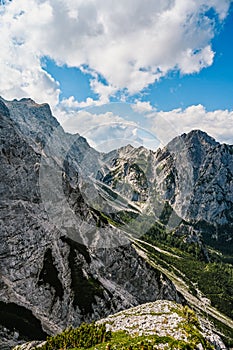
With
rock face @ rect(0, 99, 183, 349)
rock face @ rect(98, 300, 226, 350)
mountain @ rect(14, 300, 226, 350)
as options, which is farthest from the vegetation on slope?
rock face @ rect(0, 99, 183, 349)

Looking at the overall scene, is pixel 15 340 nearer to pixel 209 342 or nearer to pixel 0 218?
pixel 0 218

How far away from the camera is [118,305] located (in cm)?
7456

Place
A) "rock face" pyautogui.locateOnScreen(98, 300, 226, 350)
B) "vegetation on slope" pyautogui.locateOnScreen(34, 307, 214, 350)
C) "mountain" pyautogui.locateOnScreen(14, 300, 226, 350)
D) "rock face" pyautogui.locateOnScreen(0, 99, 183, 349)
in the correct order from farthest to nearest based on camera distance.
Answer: "rock face" pyautogui.locateOnScreen(0, 99, 183, 349) < "rock face" pyautogui.locateOnScreen(98, 300, 226, 350) < "mountain" pyautogui.locateOnScreen(14, 300, 226, 350) < "vegetation on slope" pyautogui.locateOnScreen(34, 307, 214, 350)

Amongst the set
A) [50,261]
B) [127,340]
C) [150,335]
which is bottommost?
[50,261]

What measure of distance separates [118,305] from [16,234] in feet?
101

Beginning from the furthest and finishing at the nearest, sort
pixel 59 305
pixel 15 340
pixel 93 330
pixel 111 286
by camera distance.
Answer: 1. pixel 111 286
2. pixel 59 305
3. pixel 15 340
4. pixel 93 330

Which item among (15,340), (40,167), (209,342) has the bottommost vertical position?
(15,340)

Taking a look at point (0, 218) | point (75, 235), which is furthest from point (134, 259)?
point (0, 218)

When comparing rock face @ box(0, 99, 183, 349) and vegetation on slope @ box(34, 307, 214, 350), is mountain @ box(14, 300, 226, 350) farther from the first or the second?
rock face @ box(0, 99, 183, 349)

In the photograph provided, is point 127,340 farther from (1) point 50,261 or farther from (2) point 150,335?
(1) point 50,261

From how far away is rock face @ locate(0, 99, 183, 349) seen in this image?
56.7 m

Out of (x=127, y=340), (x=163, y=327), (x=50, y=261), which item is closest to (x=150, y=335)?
(x=127, y=340)

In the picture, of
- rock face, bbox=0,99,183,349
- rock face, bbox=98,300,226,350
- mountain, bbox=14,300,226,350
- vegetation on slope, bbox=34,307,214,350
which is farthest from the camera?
rock face, bbox=0,99,183,349

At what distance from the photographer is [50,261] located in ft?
220
